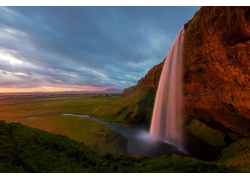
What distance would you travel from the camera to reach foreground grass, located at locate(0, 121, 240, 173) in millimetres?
8086

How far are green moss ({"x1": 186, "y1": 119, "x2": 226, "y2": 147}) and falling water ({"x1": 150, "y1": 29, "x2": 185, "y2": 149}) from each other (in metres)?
2.10

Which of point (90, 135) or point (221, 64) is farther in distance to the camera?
point (90, 135)

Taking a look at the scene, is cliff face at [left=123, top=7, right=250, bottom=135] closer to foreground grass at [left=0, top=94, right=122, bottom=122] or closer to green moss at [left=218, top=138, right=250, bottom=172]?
green moss at [left=218, top=138, right=250, bottom=172]

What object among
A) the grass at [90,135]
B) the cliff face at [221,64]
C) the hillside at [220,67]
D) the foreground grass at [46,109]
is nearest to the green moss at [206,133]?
the hillside at [220,67]

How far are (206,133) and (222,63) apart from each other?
12029 millimetres

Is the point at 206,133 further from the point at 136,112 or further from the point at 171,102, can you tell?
the point at 136,112

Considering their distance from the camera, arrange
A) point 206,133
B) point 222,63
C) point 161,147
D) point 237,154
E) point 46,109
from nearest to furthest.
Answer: point 222,63, point 237,154, point 161,147, point 206,133, point 46,109

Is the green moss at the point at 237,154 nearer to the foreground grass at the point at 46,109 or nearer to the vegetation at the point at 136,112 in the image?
the vegetation at the point at 136,112

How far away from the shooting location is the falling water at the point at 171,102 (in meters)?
21.5

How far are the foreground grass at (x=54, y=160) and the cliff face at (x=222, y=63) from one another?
25.9 ft

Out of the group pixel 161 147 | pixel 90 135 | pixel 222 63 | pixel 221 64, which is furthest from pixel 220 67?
pixel 90 135

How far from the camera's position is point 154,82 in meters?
40.0

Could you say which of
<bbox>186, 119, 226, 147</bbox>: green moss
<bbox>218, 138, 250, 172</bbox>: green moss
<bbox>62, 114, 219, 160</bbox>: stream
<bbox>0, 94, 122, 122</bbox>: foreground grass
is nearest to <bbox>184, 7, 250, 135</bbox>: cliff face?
<bbox>186, 119, 226, 147</bbox>: green moss

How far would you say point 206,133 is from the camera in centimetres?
2112
